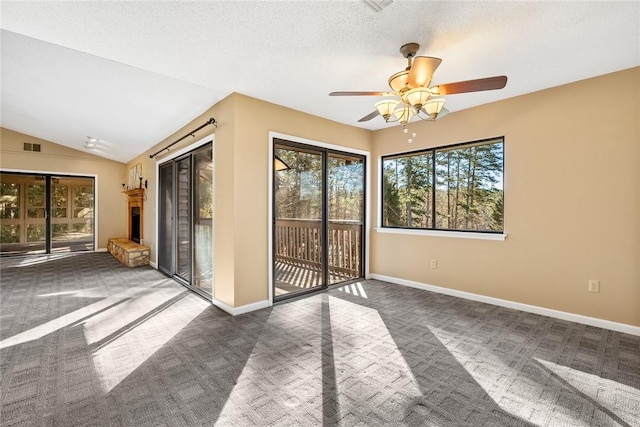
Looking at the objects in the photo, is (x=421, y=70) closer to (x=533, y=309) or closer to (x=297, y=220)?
(x=297, y=220)

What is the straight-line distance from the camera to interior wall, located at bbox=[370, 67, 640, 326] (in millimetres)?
2861

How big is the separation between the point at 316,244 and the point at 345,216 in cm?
72

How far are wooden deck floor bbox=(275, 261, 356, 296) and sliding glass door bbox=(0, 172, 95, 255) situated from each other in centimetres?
695

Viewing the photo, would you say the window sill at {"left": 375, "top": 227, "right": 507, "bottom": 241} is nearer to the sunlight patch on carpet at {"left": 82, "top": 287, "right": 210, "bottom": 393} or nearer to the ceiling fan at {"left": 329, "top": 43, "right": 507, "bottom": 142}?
the ceiling fan at {"left": 329, "top": 43, "right": 507, "bottom": 142}

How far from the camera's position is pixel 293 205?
4117mm

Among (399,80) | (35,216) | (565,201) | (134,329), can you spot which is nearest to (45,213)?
(35,216)

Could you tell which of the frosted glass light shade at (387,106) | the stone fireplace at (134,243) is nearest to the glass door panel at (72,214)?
the stone fireplace at (134,243)

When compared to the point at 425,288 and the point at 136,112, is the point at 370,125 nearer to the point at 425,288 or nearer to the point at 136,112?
the point at 425,288

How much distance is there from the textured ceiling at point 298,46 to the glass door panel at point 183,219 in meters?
1.11

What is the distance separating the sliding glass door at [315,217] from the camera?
3975 millimetres

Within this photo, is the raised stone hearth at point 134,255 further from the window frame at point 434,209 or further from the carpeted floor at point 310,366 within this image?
the window frame at point 434,209

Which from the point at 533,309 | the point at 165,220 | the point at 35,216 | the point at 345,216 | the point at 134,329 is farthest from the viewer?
the point at 35,216

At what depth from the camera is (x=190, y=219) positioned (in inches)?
178

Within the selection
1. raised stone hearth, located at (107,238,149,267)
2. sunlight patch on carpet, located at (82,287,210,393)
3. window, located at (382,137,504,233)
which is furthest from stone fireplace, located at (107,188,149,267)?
window, located at (382,137,504,233)
